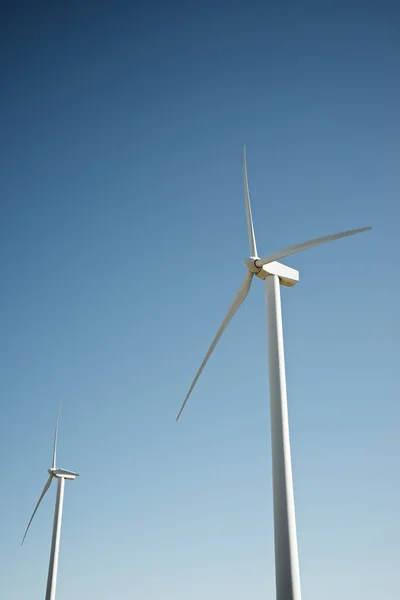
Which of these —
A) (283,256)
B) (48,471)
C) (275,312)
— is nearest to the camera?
(275,312)

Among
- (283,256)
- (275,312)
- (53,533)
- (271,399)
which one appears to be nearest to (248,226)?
(283,256)

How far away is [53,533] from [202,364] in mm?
31026

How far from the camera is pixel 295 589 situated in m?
18.0

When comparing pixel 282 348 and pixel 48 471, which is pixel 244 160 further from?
pixel 48 471

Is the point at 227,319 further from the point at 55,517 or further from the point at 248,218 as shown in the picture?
the point at 55,517

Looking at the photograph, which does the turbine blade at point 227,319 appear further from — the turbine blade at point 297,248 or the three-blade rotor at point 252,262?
the turbine blade at point 297,248

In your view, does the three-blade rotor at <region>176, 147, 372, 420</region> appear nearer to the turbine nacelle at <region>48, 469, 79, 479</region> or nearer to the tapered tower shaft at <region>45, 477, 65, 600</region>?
the tapered tower shaft at <region>45, 477, 65, 600</region>

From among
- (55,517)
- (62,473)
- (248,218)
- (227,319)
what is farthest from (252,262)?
(62,473)

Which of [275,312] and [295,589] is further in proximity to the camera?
[275,312]

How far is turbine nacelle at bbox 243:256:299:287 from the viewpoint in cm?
2588

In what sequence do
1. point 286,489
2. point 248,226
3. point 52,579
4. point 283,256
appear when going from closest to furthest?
point 286,489 < point 283,256 < point 248,226 < point 52,579

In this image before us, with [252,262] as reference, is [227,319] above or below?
below

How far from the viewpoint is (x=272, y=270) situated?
85.3 feet

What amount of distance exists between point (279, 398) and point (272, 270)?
6817 mm
